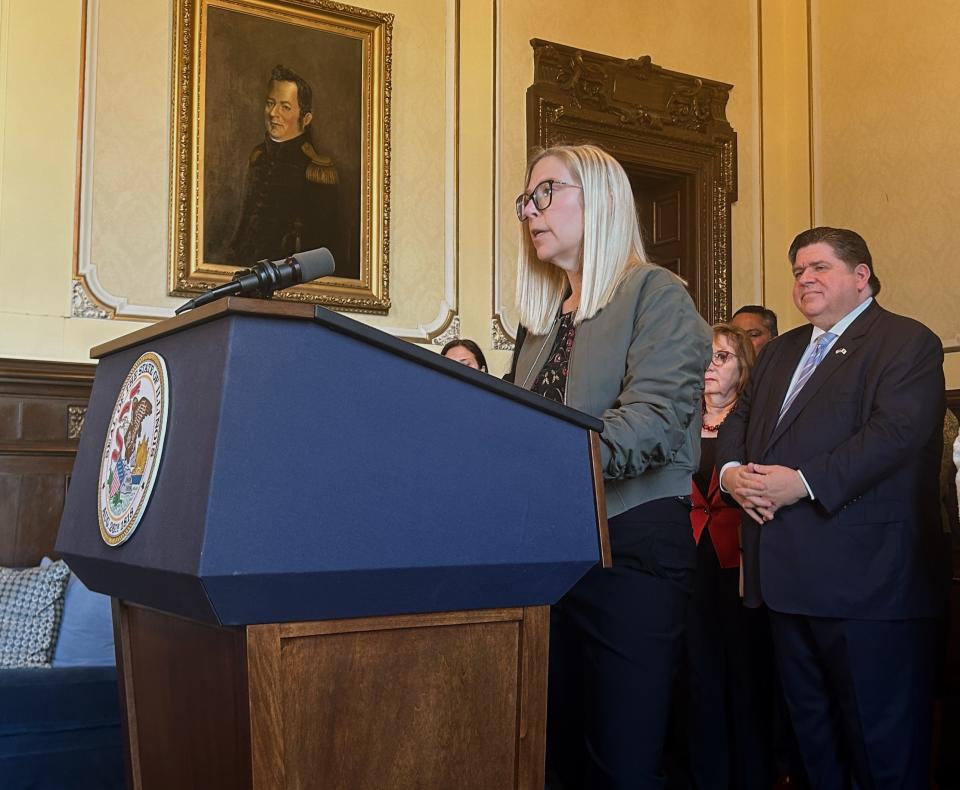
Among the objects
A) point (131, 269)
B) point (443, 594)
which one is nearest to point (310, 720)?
point (443, 594)

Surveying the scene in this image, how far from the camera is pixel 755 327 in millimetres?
5277

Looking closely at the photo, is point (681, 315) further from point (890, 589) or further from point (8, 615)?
point (8, 615)

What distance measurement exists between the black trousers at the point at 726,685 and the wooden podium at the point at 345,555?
2038 mm

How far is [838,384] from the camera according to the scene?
3.18 m

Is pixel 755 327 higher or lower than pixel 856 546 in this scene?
higher

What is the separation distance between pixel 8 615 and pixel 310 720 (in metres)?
3.23

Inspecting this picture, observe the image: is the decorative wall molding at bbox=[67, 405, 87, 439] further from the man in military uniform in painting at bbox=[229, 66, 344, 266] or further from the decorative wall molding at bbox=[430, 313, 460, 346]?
the decorative wall molding at bbox=[430, 313, 460, 346]

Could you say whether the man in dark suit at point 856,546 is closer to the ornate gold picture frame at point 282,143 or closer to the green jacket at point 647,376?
the green jacket at point 647,376

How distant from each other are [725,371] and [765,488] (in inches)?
40.5

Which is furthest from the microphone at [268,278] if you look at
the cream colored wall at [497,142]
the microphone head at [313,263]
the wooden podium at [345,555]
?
the cream colored wall at [497,142]

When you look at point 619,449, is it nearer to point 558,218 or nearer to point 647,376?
point 647,376

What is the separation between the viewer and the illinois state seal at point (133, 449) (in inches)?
57.1

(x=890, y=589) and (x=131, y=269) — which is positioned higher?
(x=131, y=269)

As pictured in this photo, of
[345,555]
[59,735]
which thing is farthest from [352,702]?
[59,735]
